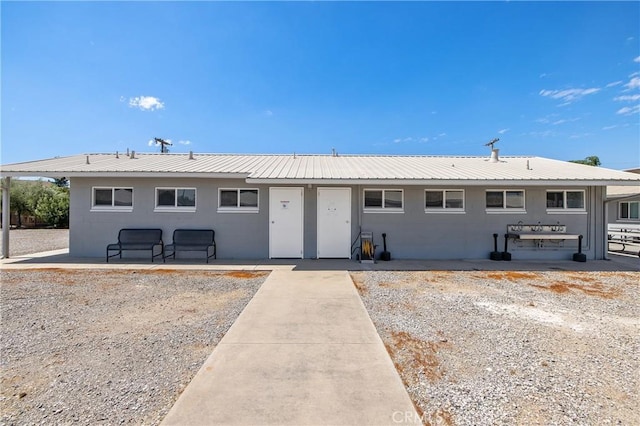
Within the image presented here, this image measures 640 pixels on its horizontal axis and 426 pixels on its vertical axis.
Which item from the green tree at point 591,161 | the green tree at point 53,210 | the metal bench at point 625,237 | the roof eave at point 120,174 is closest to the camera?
the roof eave at point 120,174

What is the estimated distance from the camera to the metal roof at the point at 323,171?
8523 millimetres

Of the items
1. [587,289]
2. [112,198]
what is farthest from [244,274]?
[587,289]

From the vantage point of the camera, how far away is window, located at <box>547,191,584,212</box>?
9641mm

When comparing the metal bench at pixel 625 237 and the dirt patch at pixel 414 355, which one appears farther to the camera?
the metal bench at pixel 625 237

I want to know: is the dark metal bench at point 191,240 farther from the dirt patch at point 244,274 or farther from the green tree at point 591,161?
the green tree at point 591,161

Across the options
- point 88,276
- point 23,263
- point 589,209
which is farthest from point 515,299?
point 23,263

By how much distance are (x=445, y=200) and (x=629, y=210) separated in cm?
1769

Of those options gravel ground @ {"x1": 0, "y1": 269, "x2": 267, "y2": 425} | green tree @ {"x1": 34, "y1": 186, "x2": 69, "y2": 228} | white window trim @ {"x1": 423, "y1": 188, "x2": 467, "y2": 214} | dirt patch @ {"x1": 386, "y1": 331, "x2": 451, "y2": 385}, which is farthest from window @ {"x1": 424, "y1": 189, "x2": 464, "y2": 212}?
green tree @ {"x1": 34, "y1": 186, "x2": 69, "y2": 228}

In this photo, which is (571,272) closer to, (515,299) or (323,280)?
(515,299)

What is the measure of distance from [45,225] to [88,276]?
20.5m

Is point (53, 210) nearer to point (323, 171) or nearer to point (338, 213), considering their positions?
point (323, 171)

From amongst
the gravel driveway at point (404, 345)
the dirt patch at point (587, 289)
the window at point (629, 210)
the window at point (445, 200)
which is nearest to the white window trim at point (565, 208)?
the window at point (445, 200)

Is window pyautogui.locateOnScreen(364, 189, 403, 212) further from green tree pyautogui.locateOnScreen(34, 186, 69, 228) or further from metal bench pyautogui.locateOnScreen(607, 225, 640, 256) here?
green tree pyautogui.locateOnScreen(34, 186, 69, 228)

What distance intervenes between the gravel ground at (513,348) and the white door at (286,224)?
3.61 m
